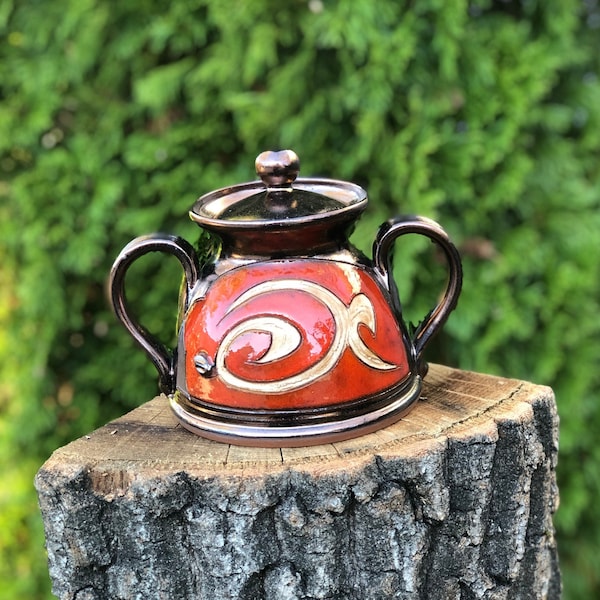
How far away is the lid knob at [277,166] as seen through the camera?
1273mm

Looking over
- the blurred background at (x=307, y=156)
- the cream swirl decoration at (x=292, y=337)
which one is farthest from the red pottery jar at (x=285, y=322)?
the blurred background at (x=307, y=156)

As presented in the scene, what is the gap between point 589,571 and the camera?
2.56 m

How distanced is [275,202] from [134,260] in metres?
0.30

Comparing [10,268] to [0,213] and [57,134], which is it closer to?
[0,213]

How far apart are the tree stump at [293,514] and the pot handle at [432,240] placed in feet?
0.60

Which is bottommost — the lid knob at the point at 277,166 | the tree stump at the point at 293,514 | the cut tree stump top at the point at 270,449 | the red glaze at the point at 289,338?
the tree stump at the point at 293,514

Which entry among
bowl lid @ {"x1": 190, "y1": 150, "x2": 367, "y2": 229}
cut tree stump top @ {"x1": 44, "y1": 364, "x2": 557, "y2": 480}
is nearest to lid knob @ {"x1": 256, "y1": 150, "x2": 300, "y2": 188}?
bowl lid @ {"x1": 190, "y1": 150, "x2": 367, "y2": 229}

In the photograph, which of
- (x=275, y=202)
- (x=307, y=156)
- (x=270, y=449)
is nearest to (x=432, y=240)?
(x=275, y=202)

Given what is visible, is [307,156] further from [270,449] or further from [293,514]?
[293,514]

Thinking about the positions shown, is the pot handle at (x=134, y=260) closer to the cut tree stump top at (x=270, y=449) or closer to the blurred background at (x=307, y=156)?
the cut tree stump top at (x=270, y=449)

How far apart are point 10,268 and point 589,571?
2290 mm

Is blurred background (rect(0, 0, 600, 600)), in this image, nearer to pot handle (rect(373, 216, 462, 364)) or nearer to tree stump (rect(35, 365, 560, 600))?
pot handle (rect(373, 216, 462, 364))

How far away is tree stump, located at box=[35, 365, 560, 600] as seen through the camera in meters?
1.19

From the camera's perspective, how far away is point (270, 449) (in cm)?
126
